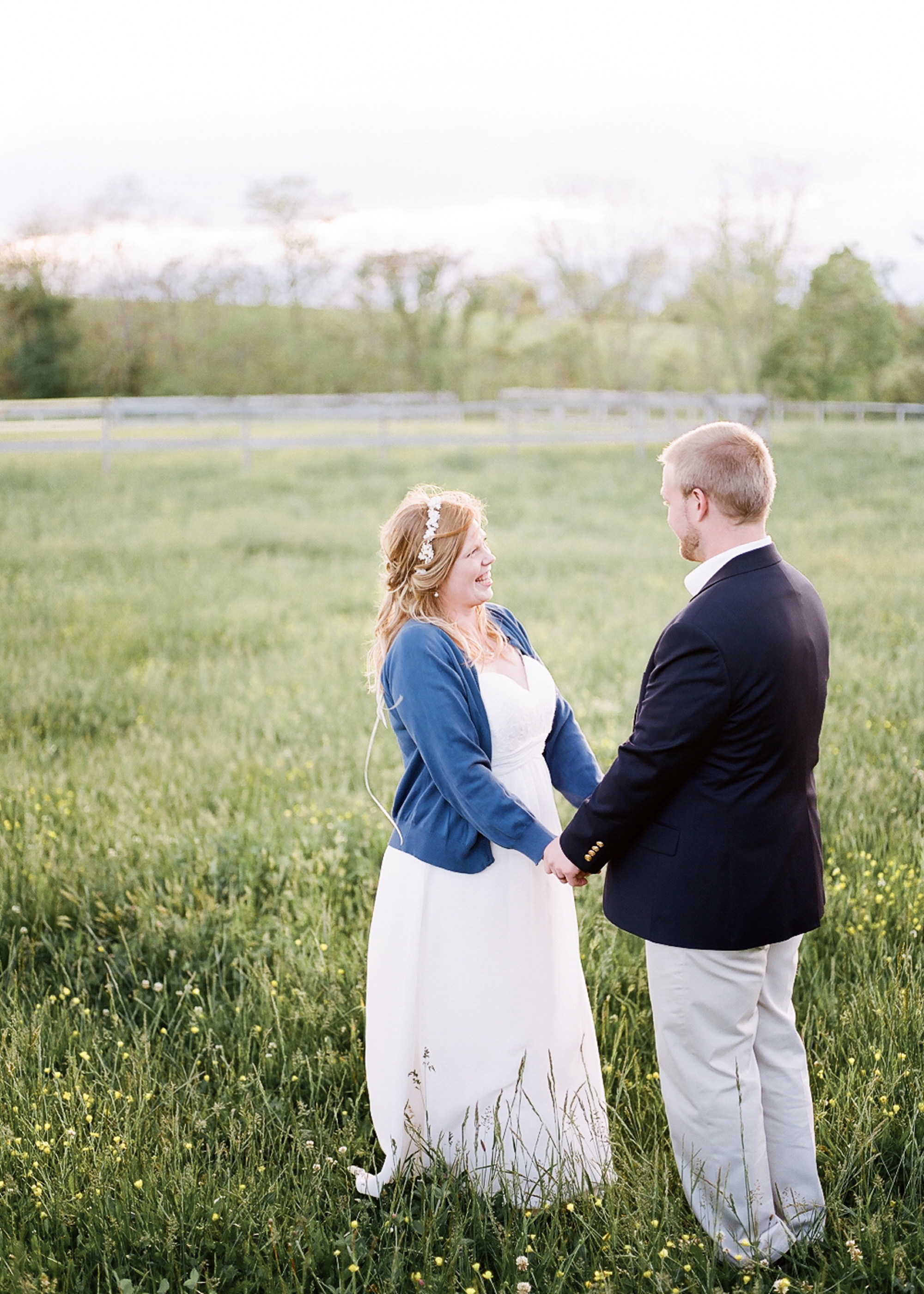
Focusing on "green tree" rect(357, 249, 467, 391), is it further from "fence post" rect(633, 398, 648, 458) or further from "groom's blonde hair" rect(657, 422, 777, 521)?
"groom's blonde hair" rect(657, 422, 777, 521)

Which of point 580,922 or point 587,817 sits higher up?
point 587,817

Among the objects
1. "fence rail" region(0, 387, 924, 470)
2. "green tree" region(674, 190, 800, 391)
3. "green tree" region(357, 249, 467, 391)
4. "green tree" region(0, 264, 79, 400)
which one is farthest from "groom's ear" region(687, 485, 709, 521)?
"green tree" region(357, 249, 467, 391)

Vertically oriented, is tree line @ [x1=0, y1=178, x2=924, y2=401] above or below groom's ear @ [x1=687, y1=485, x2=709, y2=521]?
above

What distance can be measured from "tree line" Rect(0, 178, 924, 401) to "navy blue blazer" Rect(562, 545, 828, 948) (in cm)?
1815

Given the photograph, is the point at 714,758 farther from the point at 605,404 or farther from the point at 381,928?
the point at 605,404

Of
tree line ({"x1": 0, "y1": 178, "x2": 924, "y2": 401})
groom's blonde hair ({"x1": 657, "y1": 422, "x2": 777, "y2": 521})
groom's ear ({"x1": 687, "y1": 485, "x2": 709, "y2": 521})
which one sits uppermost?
tree line ({"x1": 0, "y1": 178, "x2": 924, "y2": 401})

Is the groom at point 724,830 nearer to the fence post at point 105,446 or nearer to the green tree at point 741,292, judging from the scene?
the fence post at point 105,446

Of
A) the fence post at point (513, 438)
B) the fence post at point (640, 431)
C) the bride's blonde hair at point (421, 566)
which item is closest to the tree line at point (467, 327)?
the fence post at point (640, 431)

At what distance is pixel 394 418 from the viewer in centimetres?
3462

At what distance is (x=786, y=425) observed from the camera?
25.9 meters

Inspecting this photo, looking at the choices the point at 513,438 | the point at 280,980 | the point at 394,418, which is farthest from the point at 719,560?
the point at 394,418

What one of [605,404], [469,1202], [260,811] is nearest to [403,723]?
[469,1202]

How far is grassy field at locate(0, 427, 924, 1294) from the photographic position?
2793mm

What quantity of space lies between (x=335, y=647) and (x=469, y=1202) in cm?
709
